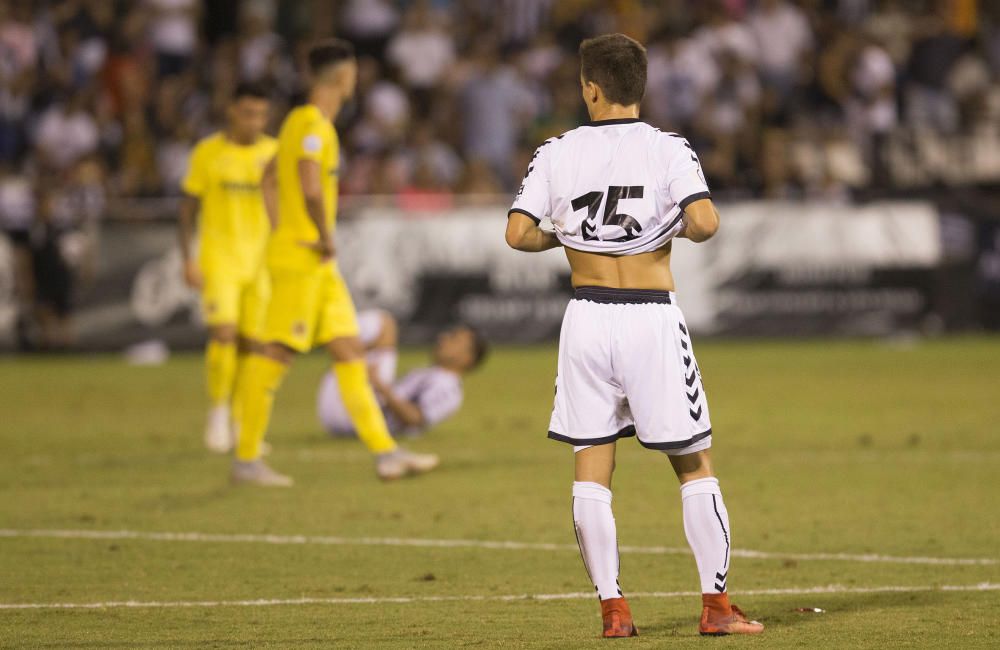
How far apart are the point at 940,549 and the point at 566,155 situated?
3.00m

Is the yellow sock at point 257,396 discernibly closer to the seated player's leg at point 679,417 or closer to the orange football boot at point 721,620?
the seated player's leg at point 679,417

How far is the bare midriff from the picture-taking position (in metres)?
6.03

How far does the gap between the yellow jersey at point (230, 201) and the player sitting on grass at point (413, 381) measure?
38.1 inches

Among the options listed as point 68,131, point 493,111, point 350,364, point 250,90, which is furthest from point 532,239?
point 68,131

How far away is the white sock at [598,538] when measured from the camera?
5977mm

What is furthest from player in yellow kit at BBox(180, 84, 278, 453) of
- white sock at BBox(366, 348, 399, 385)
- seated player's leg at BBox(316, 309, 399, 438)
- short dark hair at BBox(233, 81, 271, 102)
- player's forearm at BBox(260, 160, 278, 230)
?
player's forearm at BBox(260, 160, 278, 230)

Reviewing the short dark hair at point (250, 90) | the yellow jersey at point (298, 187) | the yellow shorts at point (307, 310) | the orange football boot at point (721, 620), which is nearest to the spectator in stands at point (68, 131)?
the short dark hair at point (250, 90)

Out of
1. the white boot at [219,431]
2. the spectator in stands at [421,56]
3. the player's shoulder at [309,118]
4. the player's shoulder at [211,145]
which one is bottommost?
the white boot at [219,431]

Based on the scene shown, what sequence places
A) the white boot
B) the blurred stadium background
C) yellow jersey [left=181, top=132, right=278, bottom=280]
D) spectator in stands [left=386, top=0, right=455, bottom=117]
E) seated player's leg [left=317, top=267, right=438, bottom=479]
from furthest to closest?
spectator in stands [left=386, top=0, right=455, bottom=117]
the blurred stadium background
the white boot
yellow jersey [left=181, top=132, right=278, bottom=280]
seated player's leg [left=317, top=267, right=438, bottom=479]

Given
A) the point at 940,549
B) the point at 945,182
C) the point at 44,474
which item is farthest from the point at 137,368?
the point at 940,549

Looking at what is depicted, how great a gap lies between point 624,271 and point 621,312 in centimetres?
15

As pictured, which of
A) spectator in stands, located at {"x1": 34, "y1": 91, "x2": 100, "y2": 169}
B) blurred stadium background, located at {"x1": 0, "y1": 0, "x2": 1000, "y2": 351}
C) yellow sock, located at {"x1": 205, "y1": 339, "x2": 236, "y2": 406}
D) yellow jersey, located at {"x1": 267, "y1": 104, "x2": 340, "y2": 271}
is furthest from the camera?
spectator in stands, located at {"x1": 34, "y1": 91, "x2": 100, "y2": 169}

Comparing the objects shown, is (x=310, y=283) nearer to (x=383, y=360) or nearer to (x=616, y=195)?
(x=383, y=360)

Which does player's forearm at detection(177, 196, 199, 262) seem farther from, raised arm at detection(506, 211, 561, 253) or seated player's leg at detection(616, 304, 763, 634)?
seated player's leg at detection(616, 304, 763, 634)
